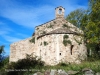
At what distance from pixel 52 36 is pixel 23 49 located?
6695mm

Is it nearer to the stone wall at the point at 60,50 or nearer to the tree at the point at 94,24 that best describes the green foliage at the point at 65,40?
the stone wall at the point at 60,50

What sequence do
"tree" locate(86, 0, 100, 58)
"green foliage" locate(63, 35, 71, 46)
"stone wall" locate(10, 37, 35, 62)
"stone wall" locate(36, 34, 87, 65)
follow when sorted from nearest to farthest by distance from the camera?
1. "tree" locate(86, 0, 100, 58)
2. "stone wall" locate(36, 34, 87, 65)
3. "green foliage" locate(63, 35, 71, 46)
4. "stone wall" locate(10, 37, 35, 62)

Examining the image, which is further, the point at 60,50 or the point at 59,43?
the point at 59,43

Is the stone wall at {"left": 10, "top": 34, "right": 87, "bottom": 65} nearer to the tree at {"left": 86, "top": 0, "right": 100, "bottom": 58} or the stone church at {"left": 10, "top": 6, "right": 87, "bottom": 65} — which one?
the stone church at {"left": 10, "top": 6, "right": 87, "bottom": 65}

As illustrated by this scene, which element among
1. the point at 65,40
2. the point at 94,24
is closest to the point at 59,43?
the point at 65,40

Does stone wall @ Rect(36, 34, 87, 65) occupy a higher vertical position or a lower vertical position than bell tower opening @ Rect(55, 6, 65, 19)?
lower

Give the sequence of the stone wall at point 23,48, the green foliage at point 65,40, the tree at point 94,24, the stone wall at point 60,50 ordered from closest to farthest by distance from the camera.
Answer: the tree at point 94,24 → the stone wall at point 60,50 → the green foliage at point 65,40 → the stone wall at point 23,48

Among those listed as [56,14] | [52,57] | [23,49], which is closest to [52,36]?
[52,57]

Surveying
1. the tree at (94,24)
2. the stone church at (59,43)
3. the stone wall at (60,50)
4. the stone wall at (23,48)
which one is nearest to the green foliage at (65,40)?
the stone church at (59,43)

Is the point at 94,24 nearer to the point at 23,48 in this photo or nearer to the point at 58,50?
the point at 58,50

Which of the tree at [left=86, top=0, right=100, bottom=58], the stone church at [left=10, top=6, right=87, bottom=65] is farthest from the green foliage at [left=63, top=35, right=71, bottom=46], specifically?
the tree at [left=86, top=0, right=100, bottom=58]

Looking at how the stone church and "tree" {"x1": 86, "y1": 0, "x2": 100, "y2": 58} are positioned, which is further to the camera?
the stone church

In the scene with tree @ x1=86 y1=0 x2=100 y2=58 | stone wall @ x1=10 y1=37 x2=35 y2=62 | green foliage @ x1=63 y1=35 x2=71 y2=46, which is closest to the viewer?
tree @ x1=86 y1=0 x2=100 y2=58

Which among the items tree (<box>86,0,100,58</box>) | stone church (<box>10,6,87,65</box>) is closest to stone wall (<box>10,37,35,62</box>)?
stone church (<box>10,6,87,65</box>)
